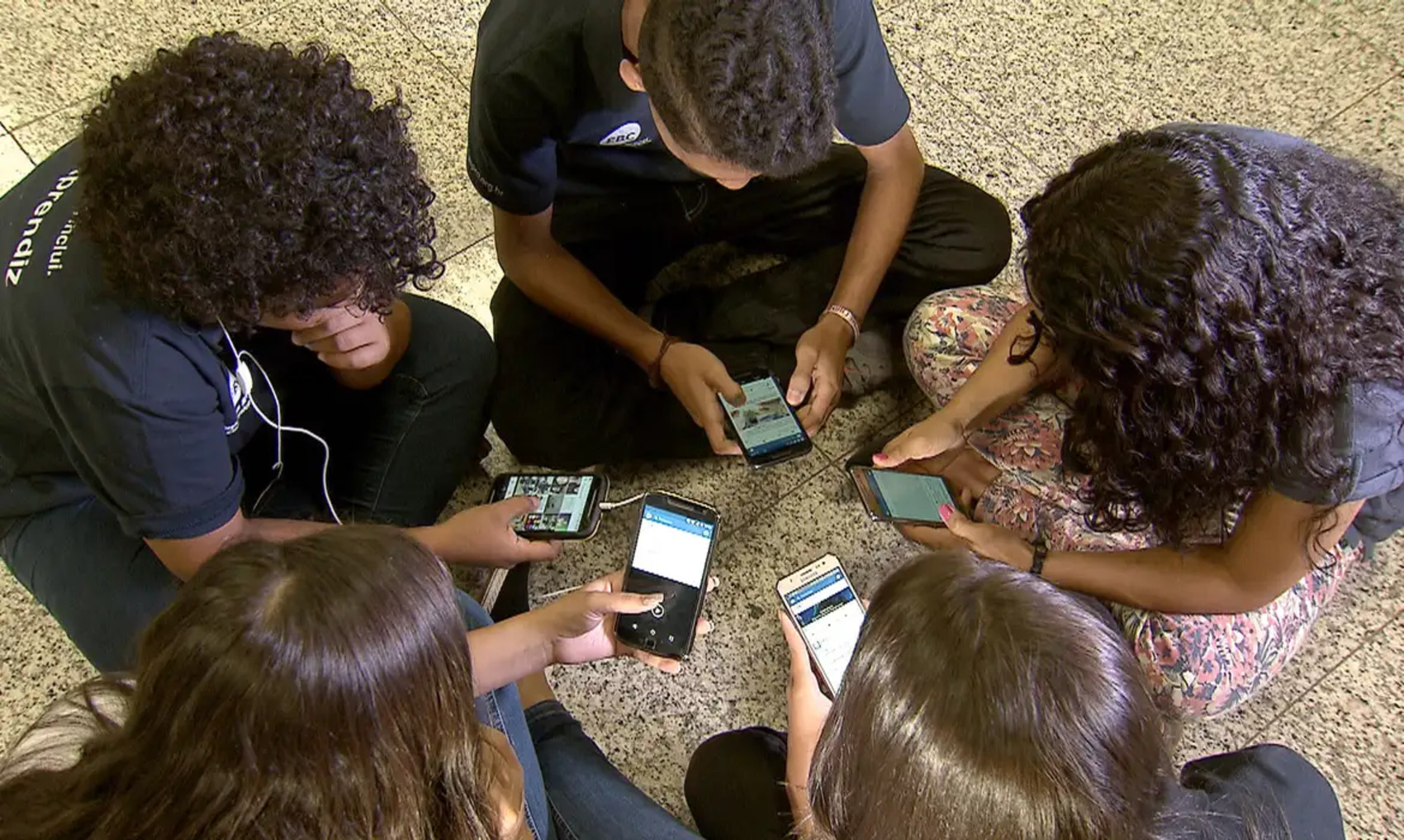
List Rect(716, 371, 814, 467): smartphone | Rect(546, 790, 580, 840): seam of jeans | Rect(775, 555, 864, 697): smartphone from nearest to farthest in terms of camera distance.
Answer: Rect(546, 790, 580, 840): seam of jeans → Rect(775, 555, 864, 697): smartphone → Rect(716, 371, 814, 467): smartphone

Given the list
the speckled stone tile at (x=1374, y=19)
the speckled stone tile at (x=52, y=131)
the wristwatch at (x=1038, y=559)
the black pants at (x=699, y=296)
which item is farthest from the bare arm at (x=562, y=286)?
the speckled stone tile at (x=1374, y=19)

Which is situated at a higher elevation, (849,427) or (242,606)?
(242,606)

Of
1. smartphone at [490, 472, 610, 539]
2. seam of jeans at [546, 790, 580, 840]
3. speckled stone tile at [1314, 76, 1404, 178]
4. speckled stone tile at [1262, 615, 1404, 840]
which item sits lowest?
speckled stone tile at [1262, 615, 1404, 840]

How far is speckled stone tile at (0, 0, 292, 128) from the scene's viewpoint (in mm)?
1597

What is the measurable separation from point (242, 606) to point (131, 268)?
12.6 inches

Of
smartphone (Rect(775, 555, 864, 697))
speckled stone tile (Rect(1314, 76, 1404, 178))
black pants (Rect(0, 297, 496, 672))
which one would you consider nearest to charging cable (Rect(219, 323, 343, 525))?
black pants (Rect(0, 297, 496, 672))

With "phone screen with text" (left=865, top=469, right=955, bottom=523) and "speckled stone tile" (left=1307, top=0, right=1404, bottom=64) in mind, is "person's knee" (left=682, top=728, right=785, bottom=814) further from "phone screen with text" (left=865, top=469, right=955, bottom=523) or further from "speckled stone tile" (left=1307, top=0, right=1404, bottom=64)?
"speckled stone tile" (left=1307, top=0, right=1404, bottom=64)

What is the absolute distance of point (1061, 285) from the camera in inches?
31.9

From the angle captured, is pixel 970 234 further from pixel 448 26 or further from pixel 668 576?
pixel 448 26

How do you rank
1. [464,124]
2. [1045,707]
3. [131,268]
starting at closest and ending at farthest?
[1045,707] < [131,268] < [464,124]

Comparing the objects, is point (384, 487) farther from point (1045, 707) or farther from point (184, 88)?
point (1045, 707)

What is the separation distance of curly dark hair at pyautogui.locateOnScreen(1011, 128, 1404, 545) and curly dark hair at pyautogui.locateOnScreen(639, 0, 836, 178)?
0.23m

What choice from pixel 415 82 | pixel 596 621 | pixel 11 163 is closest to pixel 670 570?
pixel 596 621

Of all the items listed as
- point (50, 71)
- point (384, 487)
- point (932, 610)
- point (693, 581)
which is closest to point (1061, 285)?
point (932, 610)
